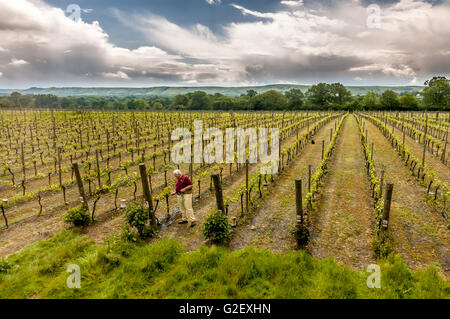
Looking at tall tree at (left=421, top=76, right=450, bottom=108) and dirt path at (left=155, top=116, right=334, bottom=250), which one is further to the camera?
tall tree at (left=421, top=76, right=450, bottom=108)

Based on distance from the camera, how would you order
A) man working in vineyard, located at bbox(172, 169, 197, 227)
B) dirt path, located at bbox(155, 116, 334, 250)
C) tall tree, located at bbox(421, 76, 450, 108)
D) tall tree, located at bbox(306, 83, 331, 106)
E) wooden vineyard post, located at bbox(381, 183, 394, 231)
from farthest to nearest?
tall tree, located at bbox(306, 83, 331, 106)
tall tree, located at bbox(421, 76, 450, 108)
man working in vineyard, located at bbox(172, 169, 197, 227)
dirt path, located at bbox(155, 116, 334, 250)
wooden vineyard post, located at bbox(381, 183, 394, 231)

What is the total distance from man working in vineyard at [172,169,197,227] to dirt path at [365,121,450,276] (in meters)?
5.25

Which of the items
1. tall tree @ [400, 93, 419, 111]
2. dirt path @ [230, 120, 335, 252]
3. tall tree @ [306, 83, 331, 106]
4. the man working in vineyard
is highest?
tall tree @ [306, 83, 331, 106]

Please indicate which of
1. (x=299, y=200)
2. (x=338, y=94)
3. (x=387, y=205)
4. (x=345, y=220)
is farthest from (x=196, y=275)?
(x=338, y=94)

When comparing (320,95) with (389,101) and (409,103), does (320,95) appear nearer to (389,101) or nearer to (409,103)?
(389,101)

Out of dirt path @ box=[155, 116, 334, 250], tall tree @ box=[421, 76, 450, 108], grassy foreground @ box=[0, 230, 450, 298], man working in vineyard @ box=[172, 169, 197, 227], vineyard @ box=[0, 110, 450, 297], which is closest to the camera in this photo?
grassy foreground @ box=[0, 230, 450, 298]

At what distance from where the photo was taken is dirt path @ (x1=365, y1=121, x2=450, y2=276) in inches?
226

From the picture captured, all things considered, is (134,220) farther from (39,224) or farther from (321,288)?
(321,288)

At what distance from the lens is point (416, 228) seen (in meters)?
7.05

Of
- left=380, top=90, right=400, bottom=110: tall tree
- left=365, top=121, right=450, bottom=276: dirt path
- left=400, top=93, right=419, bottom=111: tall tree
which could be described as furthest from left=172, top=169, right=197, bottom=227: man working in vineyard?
left=400, top=93, right=419, bottom=111: tall tree

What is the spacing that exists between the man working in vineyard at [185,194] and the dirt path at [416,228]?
207 inches

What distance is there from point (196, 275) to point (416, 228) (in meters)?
6.23

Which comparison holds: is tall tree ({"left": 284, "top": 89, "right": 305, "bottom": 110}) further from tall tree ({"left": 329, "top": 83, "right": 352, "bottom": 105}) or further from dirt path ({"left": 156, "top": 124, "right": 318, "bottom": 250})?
dirt path ({"left": 156, "top": 124, "right": 318, "bottom": 250})

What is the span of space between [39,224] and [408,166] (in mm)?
15943
